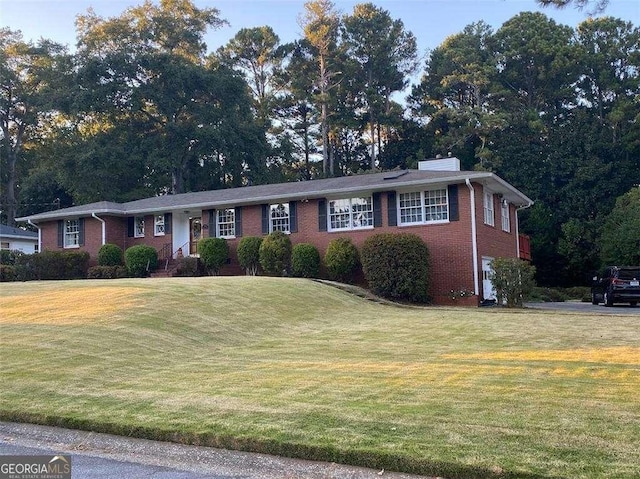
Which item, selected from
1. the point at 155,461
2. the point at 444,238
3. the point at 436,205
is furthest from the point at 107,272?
the point at 155,461

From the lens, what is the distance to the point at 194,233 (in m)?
27.0

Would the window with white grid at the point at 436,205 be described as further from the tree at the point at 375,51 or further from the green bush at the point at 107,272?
the tree at the point at 375,51

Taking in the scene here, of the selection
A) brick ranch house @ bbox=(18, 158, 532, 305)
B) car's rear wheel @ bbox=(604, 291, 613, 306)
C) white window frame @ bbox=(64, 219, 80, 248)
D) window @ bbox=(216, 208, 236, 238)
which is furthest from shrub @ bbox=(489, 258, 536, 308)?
white window frame @ bbox=(64, 219, 80, 248)

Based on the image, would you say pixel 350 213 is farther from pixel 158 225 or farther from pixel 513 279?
pixel 158 225

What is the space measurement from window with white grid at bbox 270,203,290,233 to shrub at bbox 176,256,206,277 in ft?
11.7

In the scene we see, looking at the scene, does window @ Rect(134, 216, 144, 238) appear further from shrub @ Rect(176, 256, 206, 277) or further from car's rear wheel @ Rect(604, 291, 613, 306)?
car's rear wheel @ Rect(604, 291, 613, 306)

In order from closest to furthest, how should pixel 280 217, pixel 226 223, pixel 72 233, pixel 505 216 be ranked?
1. pixel 280 217
2. pixel 226 223
3. pixel 505 216
4. pixel 72 233

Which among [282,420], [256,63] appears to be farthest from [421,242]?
[256,63]

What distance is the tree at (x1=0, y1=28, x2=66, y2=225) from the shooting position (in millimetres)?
49812

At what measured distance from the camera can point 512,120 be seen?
136 ft

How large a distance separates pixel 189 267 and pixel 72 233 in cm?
758

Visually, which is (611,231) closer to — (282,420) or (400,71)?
(400,71)

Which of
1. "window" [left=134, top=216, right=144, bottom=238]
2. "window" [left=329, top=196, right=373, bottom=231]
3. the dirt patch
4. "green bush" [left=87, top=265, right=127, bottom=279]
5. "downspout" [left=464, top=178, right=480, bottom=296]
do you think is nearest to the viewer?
the dirt patch

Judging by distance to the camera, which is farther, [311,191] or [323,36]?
[323,36]
